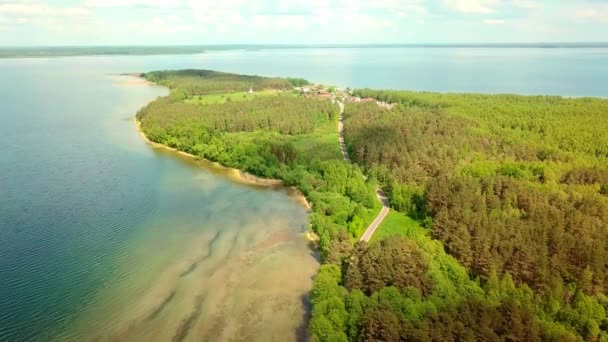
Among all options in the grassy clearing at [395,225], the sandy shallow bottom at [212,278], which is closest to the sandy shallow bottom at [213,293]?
the sandy shallow bottom at [212,278]

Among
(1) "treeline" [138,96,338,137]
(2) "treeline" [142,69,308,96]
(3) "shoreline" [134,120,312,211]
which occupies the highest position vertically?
(2) "treeline" [142,69,308,96]

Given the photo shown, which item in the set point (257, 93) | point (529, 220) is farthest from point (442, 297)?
point (257, 93)

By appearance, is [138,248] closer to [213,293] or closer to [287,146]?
[213,293]

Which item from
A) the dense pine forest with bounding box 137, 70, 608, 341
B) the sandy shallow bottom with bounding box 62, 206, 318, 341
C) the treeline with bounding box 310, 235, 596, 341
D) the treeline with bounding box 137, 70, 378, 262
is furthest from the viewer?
the treeline with bounding box 137, 70, 378, 262

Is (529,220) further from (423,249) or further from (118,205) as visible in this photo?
→ (118,205)

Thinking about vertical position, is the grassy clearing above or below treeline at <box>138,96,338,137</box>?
below

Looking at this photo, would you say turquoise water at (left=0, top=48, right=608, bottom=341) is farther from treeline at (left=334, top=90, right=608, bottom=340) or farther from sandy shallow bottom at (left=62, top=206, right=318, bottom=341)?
treeline at (left=334, top=90, right=608, bottom=340)

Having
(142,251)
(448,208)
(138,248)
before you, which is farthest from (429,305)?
(138,248)

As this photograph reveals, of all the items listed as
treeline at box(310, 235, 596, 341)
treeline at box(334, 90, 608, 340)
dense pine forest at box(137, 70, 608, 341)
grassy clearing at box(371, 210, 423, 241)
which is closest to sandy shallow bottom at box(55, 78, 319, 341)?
dense pine forest at box(137, 70, 608, 341)
